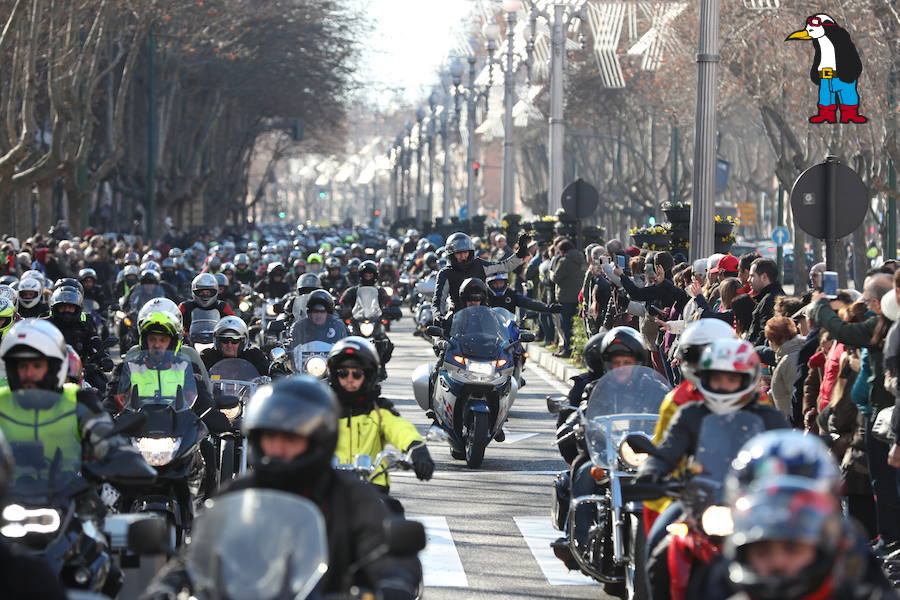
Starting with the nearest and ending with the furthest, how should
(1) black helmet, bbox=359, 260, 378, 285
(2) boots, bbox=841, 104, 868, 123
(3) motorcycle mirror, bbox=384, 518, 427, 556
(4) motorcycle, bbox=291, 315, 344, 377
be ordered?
(3) motorcycle mirror, bbox=384, 518, 427, 556, (4) motorcycle, bbox=291, 315, 344, 377, (2) boots, bbox=841, 104, 868, 123, (1) black helmet, bbox=359, 260, 378, 285

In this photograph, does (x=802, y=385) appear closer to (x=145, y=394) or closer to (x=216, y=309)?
(x=145, y=394)

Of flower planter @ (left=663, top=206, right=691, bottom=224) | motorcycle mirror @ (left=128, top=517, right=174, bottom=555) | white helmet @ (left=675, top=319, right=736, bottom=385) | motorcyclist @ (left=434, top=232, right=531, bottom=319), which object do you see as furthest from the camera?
flower planter @ (left=663, top=206, right=691, bottom=224)

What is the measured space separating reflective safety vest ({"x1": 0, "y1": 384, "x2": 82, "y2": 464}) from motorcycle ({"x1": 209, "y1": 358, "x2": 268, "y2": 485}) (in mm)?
3441

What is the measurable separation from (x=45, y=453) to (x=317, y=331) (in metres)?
6.90

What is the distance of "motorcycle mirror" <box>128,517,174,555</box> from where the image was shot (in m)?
5.61

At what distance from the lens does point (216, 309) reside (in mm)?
17266

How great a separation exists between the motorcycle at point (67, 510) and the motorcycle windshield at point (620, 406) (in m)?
2.52

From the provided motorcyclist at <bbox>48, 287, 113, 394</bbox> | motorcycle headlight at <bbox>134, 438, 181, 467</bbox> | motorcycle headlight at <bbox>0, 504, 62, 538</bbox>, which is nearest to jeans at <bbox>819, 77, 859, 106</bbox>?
motorcyclist at <bbox>48, 287, 113, 394</bbox>

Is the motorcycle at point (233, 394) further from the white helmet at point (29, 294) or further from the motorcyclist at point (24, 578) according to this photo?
the motorcyclist at point (24, 578)

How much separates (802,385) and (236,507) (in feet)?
24.5

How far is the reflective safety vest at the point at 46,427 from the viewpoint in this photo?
7.50 m

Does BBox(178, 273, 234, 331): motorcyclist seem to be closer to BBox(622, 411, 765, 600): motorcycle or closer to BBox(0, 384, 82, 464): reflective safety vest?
BBox(0, 384, 82, 464): reflective safety vest

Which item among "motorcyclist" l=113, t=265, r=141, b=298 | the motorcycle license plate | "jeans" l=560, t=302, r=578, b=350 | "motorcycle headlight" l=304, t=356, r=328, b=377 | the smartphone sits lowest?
"jeans" l=560, t=302, r=578, b=350

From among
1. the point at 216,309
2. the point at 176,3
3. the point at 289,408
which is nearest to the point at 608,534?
the point at 289,408
